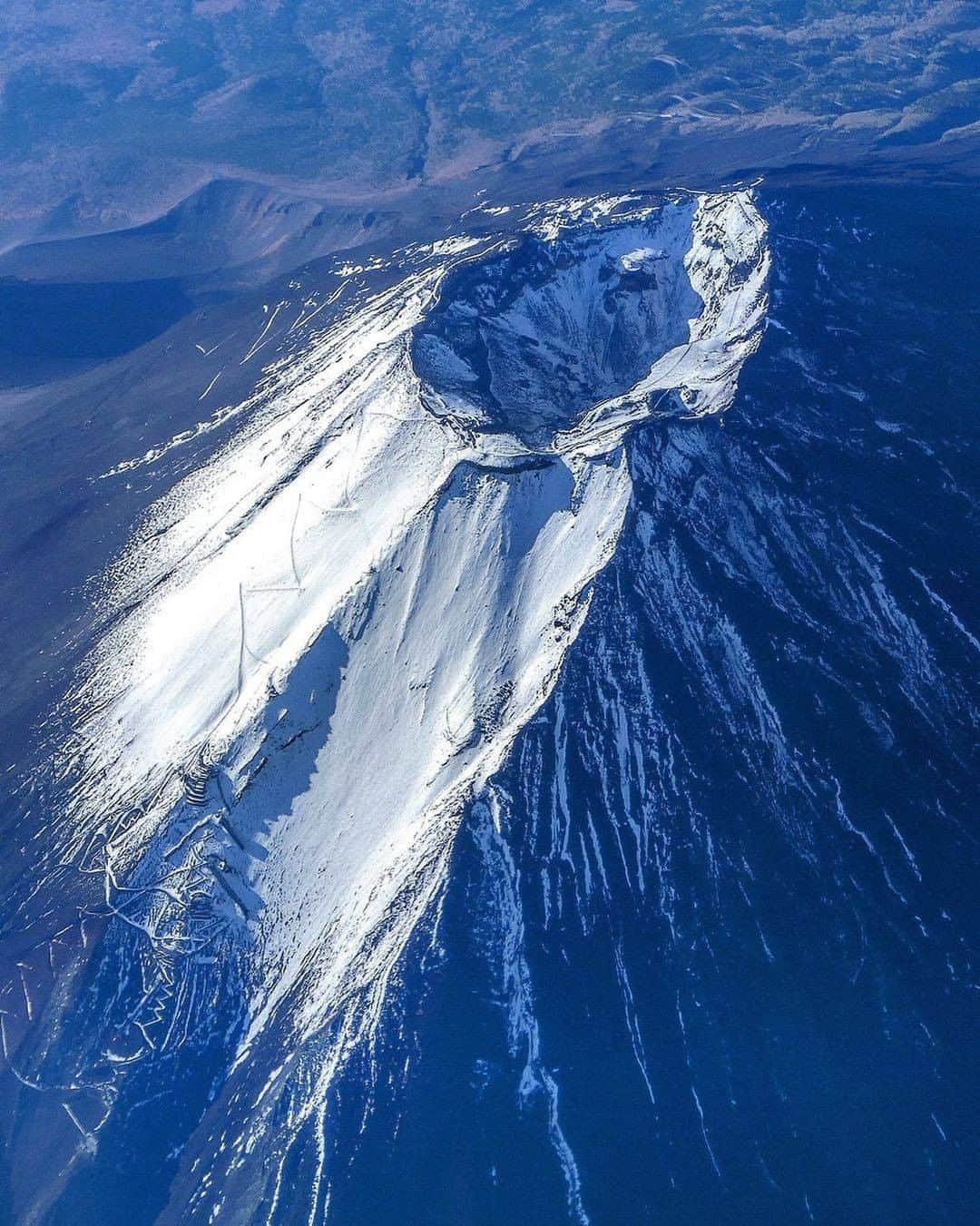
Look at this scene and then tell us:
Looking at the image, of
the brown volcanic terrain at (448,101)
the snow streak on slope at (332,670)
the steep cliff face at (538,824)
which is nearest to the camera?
the steep cliff face at (538,824)

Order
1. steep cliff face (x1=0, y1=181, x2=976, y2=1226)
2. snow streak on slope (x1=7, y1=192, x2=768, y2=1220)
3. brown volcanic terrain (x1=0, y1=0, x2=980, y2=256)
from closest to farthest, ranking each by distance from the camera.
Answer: steep cliff face (x1=0, y1=181, x2=976, y2=1226) < snow streak on slope (x1=7, y1=192, x2=768, y2=1220) < brown volcanic terrain (x1=0, y1=0, x2=980, y2=256)

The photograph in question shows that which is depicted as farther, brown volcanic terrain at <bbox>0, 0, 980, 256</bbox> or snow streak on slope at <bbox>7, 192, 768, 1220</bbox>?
brown volcanic terrain at <bbox>0, 0, 980, 256</bbox>

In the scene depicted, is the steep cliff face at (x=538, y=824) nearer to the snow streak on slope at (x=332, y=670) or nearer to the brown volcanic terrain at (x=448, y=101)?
the snow streak on slope at (x=332, y=670)

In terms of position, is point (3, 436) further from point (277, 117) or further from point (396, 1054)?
point (277, 117)

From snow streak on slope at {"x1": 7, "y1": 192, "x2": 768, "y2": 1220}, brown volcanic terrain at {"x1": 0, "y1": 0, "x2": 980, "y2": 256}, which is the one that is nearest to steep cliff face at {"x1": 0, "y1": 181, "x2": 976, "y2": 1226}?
snow streak on slope at {"x1": 7, "y1": 192, "x2": 768, "y2": 1220}

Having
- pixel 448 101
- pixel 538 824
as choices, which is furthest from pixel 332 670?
pixel 448 101

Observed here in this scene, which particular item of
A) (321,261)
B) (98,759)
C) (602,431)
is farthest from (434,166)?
(98,759)

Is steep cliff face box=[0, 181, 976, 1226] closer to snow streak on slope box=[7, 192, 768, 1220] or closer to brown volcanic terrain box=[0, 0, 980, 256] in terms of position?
snow streak on slope box=[7, 192, 768, 1220]

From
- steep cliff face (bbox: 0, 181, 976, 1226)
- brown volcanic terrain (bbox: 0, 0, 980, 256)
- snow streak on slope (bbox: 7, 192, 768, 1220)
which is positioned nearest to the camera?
steep cliff face (bbox: 0, 181, 976, 1226)

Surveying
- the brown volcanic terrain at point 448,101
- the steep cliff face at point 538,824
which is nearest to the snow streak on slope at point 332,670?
the steep cliff face at point 538,824
